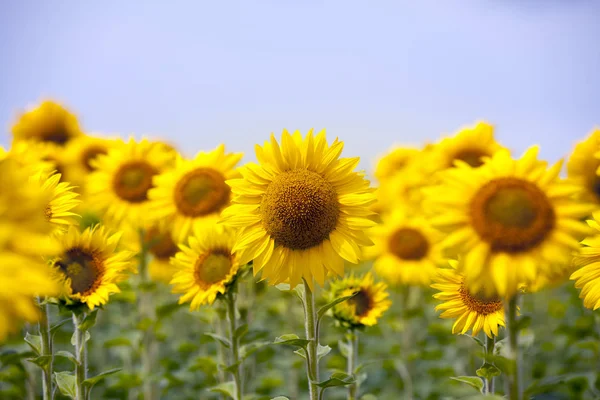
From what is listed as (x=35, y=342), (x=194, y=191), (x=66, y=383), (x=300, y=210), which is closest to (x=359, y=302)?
(x=300, y=210)

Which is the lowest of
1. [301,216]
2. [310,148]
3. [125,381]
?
[125,381]

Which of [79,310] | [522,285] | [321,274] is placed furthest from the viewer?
[79,310]

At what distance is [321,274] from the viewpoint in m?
2.72

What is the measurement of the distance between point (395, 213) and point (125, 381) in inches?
132

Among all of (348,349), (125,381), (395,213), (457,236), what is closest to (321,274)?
(457,236)

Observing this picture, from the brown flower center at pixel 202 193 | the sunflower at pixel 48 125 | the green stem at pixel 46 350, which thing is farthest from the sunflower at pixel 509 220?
the sunflower at pixel 48 125

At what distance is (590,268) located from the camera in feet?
8.61

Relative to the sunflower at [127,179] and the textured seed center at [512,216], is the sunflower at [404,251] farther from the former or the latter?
the textured seed center at [512,216]

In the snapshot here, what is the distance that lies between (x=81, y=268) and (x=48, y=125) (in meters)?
5.00

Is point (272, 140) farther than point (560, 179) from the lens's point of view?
Yes

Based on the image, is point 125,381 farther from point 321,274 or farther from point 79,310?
point 321,274

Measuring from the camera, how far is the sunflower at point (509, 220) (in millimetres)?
1930

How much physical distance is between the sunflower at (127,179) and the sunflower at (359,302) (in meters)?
2.18

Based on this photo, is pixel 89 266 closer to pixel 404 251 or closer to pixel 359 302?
pixel 359 302
